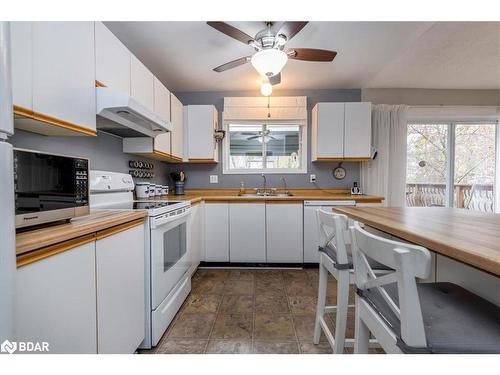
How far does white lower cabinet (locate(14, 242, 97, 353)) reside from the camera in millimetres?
719

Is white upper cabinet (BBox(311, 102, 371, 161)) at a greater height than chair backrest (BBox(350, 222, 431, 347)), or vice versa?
white upper cabinet (BBox(311, 102, 371, 161))

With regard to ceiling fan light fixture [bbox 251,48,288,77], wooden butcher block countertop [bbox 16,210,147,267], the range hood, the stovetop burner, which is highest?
ceiling fan light fixture [bbox 251,48,288,77]

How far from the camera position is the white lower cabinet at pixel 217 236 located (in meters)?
→ 2.86

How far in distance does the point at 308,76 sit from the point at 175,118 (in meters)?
1.71

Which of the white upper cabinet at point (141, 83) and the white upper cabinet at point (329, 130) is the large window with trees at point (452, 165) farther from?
the white upper cabinet at point (141, 83)

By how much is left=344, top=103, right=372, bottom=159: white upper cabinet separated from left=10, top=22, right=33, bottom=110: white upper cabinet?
2.97 meters

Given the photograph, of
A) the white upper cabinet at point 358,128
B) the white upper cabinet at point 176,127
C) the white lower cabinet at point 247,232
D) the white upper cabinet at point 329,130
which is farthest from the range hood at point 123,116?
the white upper cabinet at point 358,128

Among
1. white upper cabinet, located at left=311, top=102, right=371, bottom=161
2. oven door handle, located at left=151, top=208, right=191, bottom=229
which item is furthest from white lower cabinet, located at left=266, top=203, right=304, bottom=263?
oven door handle, located at left=151, top=208, right=191, bottom=229

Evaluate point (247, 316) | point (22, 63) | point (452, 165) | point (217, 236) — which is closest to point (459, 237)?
point (247, 316)

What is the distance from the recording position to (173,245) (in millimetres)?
1854

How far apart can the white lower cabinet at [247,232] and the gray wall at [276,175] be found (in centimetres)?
65

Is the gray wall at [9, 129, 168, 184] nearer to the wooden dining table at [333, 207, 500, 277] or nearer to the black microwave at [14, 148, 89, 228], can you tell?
the black microwave at [14, 148, 89, 228]
